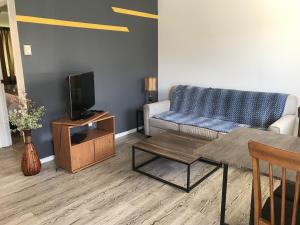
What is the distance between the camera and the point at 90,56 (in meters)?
3.67

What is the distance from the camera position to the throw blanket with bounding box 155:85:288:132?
337cm

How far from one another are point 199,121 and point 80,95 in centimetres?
174

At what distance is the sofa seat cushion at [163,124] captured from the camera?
3663 mm

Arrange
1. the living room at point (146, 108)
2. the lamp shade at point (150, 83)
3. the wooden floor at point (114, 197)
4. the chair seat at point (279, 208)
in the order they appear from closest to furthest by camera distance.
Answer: the chair seat at point (279, 208)
the wooden floor at point (114, 197)
the living room at point (146, 108)
the lamp shade at point (150, 83)

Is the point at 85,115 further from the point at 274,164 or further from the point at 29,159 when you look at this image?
the point at 274,164

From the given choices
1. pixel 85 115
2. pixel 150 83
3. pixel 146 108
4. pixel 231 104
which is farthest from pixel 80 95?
pixel 231 104

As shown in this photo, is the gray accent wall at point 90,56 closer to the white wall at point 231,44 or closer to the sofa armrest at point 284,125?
the white wall at point 231,44

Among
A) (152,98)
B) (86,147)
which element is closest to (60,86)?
(86,147)

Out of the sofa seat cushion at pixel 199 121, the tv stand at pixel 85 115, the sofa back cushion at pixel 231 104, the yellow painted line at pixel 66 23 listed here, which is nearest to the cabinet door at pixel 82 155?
the tv stand at pixel 85 115

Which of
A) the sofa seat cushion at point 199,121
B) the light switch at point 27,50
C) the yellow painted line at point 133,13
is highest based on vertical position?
the yellow painted line at point 133,13

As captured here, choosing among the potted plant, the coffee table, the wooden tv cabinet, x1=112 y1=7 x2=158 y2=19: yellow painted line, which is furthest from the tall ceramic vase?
x1=112 y1=7 x2=158 y2=19: yellow painted line

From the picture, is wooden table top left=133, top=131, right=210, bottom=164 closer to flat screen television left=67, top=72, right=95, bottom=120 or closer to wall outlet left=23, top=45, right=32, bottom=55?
flat screen television left=67, top=72, right=95, bottom=120

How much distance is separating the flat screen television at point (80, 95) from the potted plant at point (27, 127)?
1.28 feet

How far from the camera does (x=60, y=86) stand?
3352 mm
